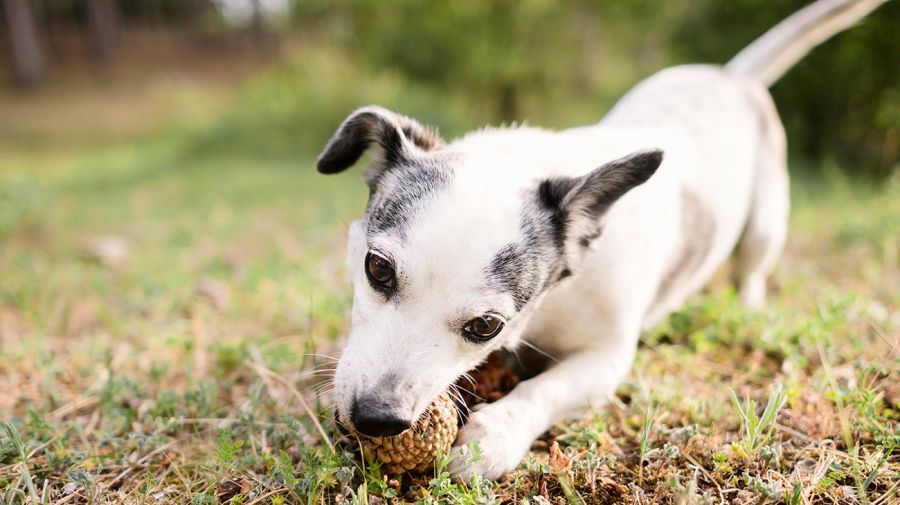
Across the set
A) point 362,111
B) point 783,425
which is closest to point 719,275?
point 783,425

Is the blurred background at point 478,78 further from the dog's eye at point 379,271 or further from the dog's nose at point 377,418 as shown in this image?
the dog's nose at point 377,418

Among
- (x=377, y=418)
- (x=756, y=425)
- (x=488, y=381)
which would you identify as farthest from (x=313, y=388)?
(x=756, y=425)

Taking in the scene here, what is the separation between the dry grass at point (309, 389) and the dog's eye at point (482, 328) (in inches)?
17.9

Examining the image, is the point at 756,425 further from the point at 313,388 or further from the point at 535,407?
the point at 313,388

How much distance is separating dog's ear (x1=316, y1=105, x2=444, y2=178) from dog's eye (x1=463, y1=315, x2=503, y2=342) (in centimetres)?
80

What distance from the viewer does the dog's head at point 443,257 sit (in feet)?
6.57

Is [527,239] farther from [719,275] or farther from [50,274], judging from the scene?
[50,274]

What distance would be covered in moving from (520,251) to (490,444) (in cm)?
66

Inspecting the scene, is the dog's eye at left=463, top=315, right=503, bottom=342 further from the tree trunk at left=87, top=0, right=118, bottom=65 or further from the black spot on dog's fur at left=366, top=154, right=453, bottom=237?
the tree trunk at left=87, top=0, right=118, bottom=65

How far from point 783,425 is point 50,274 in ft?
15.5

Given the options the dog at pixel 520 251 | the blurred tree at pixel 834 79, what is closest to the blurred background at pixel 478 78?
the blurred tree at pixel 834 79

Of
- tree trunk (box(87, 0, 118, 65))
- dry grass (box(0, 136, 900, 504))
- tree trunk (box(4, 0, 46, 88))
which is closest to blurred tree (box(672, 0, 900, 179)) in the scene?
dry grass (box(0, 136, 900, 504))

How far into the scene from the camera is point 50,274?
460 cm

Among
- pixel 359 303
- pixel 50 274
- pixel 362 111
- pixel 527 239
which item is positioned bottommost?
pixel 50 274
